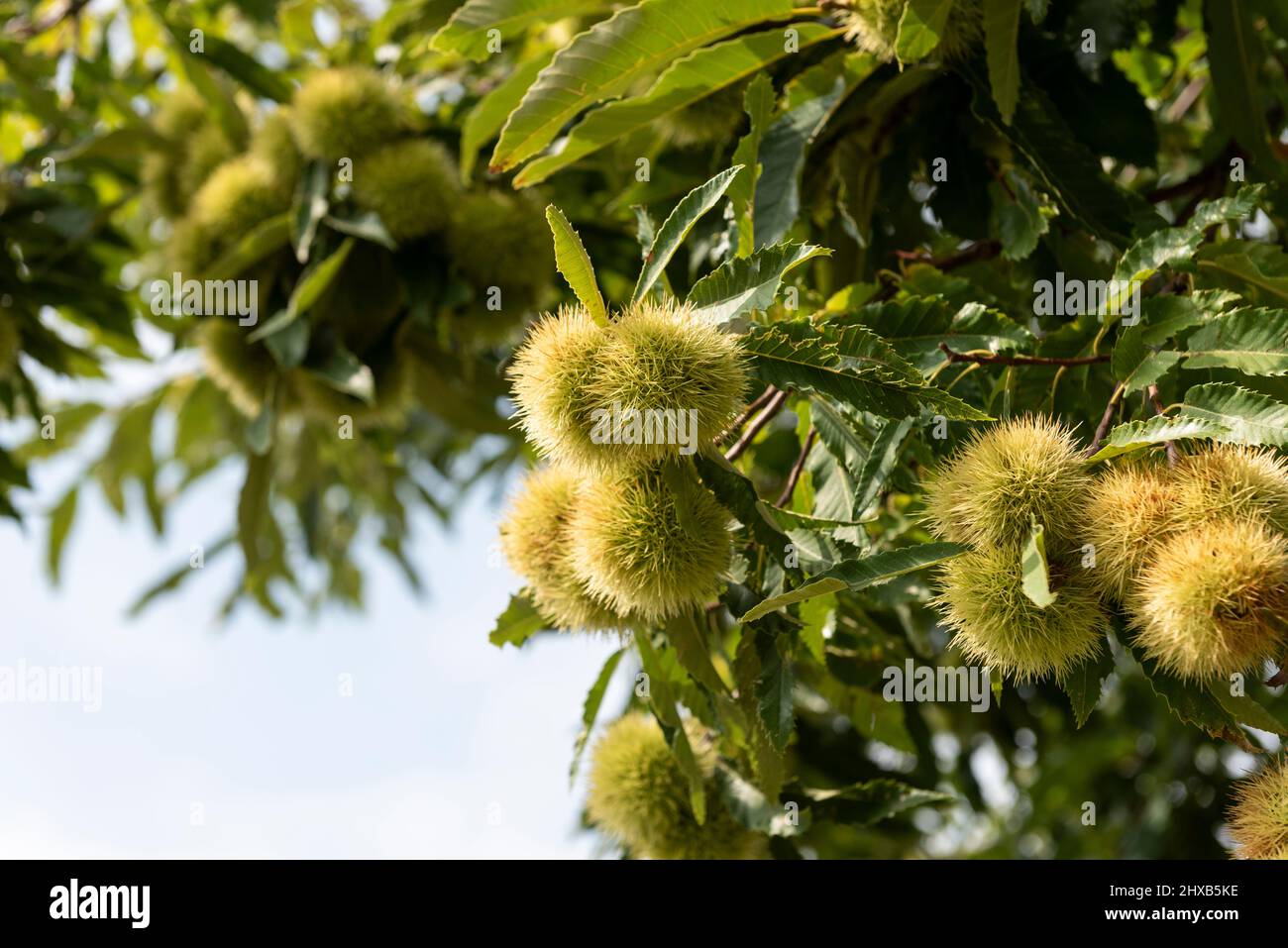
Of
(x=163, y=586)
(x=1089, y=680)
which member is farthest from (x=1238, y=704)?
(x=163, y=586)

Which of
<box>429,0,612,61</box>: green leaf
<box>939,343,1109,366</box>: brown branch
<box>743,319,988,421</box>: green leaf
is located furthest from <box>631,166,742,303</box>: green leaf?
<box>429,0,612,61</box>: green leaf

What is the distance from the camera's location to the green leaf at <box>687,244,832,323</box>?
158 centimetres

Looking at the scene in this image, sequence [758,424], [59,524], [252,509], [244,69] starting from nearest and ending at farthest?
1. [758,424]
2. [244,69]
3. [252,509]
4. [59,524]

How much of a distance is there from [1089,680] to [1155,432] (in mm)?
382

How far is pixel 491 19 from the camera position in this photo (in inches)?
96.3

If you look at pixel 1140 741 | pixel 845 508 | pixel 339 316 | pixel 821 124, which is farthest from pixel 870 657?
pixel 1140 741

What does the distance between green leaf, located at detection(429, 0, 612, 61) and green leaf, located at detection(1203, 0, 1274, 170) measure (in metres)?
1.26

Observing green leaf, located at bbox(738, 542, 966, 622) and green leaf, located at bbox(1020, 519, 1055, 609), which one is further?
green leaf, located at bbox(738, 542, 966, 622)

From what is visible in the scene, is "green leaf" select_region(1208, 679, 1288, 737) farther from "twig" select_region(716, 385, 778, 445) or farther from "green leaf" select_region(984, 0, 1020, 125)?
"green leaf" select_region(984, 0, 1020, 125)

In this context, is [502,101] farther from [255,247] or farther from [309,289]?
[255,247]

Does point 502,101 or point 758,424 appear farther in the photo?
point 502,101

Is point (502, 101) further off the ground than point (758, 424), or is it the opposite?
point (502, 101)

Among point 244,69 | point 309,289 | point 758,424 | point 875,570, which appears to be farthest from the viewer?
point 244,69

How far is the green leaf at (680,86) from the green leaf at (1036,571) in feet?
3.65
